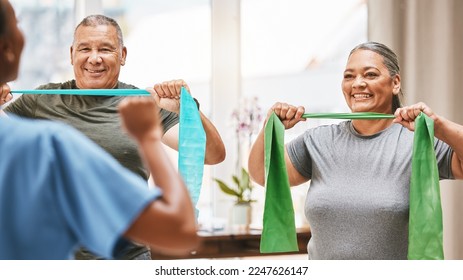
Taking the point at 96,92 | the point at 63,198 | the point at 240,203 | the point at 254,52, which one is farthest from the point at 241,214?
the point at 63,198

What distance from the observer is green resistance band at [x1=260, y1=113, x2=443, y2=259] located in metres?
1.27

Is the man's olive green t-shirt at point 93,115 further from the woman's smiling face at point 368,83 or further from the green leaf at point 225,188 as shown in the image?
the green leaf at point 225,188

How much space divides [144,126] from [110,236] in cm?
11

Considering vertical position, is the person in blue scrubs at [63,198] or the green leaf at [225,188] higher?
the person in blue scrubs at [63,198]

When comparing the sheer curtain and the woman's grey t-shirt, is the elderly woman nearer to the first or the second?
the woman's grey t-shirt

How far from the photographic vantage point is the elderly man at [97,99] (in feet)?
4.21

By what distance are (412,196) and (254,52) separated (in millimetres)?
1132

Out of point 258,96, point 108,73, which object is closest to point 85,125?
point 108,73

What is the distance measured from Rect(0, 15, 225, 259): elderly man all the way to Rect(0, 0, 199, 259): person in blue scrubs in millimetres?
597

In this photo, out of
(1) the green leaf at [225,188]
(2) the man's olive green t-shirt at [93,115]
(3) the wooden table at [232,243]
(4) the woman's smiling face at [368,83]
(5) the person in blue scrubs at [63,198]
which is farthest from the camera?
(1) the green leaf at [225,188]

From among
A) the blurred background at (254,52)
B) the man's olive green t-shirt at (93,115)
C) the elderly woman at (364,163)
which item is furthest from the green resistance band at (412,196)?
the blurred background at (254,52)

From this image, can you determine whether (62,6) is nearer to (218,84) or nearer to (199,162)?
(218,84)

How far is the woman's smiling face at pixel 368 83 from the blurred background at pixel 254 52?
0.43m
